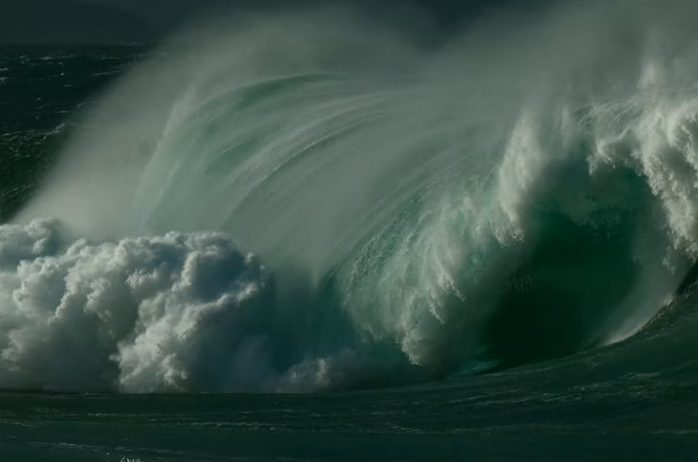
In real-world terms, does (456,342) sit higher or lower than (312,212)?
lower

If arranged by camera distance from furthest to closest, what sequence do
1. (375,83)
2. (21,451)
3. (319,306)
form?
1. (375,83)
2. (319,306)
3. (21,451)

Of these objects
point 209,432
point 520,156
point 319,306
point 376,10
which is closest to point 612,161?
point 520,156

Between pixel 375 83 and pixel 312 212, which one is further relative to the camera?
pixel 375 83

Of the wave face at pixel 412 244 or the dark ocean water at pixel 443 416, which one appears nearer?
the dark ocean water at pixel 443 416

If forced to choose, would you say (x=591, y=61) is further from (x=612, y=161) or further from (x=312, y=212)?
(x=312, y=212)

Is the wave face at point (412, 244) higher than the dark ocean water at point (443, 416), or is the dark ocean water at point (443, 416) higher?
the wave face at point (412, 244)
